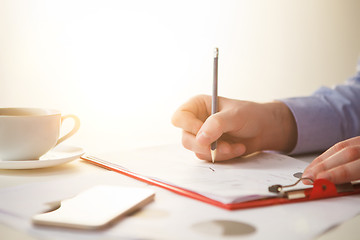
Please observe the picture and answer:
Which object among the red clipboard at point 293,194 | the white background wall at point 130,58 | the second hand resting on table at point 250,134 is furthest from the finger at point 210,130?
the white background wall at point 130,58

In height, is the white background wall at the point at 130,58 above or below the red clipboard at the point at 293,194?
above

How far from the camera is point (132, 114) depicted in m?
1.19

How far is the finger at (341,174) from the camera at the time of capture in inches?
22.0

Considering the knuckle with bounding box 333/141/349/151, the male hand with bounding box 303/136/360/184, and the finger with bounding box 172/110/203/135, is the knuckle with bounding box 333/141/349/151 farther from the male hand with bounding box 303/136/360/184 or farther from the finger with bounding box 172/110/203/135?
the finger with bounding box 172/110/203/135

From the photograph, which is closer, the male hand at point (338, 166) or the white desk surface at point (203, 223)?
the white desk surface at point (203, 223)

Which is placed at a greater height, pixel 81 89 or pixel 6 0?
pixel 6 0

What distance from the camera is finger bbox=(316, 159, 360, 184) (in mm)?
558

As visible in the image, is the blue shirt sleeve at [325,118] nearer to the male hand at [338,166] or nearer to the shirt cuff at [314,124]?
the shirt cuff at [314,124]

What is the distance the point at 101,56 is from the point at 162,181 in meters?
0.62

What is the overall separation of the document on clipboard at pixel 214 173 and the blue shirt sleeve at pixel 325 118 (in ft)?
0.47

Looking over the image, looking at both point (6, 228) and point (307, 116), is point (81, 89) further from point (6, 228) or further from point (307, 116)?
point (6, 228)

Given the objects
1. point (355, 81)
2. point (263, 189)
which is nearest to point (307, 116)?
point (355, 81)

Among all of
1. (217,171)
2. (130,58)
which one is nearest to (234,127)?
(217,171)

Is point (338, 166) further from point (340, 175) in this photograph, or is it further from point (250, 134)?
point (250, 134)
